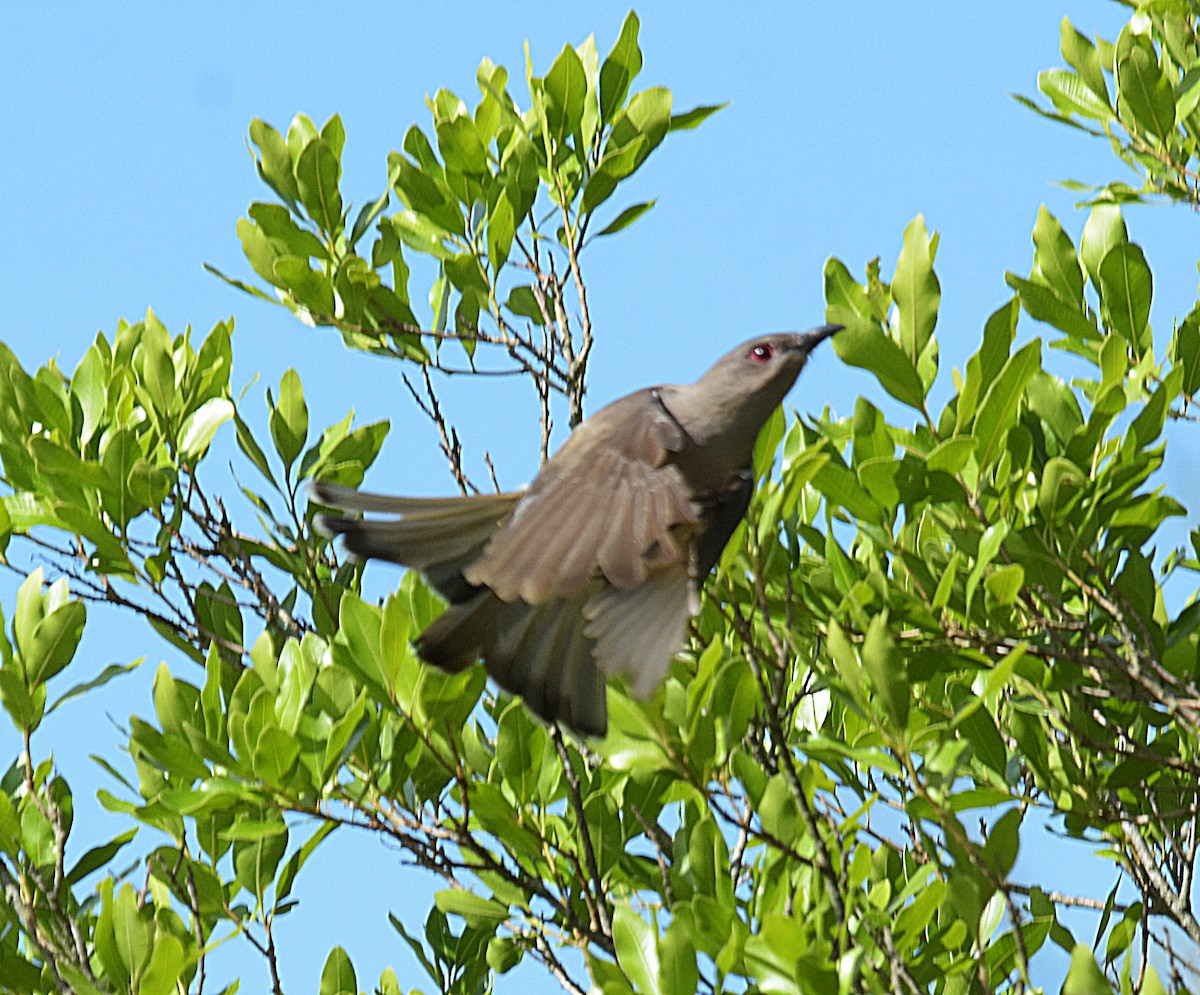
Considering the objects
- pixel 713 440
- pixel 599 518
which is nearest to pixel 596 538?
pixel 599 518

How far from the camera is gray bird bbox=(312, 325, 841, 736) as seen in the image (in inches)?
123

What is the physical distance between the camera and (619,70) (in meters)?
4.42

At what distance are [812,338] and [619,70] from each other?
1.11 m

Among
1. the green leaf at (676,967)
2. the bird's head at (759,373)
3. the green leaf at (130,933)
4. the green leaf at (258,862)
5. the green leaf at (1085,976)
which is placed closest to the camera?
the green leaf at (1085,976)

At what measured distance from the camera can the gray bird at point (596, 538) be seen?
10.2ft

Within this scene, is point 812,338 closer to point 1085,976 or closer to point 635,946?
point 635,946

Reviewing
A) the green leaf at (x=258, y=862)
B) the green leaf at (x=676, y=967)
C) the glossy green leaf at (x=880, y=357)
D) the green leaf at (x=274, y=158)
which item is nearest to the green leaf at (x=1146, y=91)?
the glossy green leaf at (x=880, y=357)

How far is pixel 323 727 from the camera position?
330cm

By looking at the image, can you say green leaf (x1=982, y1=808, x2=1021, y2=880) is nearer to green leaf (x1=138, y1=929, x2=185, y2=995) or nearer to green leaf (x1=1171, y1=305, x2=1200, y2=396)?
green leaf (x1=1171, y1=305, x2=1200, y2=396)

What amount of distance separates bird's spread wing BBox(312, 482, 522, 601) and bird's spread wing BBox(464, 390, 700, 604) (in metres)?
0.08

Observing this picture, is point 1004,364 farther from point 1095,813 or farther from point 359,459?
point 359,459

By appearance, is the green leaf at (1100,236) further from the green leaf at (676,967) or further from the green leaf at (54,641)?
the green leaf at (54,641)

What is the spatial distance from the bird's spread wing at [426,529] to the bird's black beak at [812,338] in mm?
831

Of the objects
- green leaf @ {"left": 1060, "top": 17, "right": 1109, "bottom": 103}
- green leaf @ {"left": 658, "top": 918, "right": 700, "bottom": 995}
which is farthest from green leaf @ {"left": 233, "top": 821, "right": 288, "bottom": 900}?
green leaf @ {"left": 1060, "top": 17, "right": 1109, "bottom": 103}
